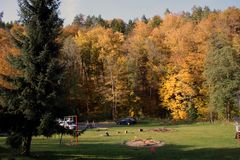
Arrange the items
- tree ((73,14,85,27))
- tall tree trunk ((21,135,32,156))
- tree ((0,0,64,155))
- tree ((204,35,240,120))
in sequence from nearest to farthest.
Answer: tree ((0,0,64,155)) < tall tree trunk ((21,135,32,156)) < tree ((204,35,240,120)) < tree ((73,14,85,27))

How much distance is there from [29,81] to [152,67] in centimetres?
5368

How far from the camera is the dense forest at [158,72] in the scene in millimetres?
63312

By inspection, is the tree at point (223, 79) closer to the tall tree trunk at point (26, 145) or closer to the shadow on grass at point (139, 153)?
the shadow on grass at point (139, 153)

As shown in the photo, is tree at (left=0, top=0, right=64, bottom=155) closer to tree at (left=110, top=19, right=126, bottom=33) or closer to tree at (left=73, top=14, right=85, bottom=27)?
tree at (left=110, top=19, right=126, bottom=33)

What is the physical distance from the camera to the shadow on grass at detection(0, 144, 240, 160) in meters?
27.0

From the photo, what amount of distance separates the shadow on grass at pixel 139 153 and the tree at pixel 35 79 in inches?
92.8

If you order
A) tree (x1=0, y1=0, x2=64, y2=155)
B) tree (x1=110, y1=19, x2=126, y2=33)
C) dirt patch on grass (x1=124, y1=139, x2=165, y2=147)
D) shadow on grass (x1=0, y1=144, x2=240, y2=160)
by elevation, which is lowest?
shadow on grass (x1=0, y1=144, x2=240, y2=160)

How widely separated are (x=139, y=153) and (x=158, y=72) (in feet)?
159

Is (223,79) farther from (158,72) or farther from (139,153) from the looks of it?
(139,153)

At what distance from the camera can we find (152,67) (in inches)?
3068

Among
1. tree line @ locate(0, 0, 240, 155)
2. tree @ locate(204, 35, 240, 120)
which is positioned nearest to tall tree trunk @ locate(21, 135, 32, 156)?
tree line @ locate(0, 0, 240, 155)

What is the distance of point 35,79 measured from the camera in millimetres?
25844

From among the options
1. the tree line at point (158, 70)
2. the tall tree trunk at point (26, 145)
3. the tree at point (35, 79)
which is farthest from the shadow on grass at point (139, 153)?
the tree line at point (158, 70)

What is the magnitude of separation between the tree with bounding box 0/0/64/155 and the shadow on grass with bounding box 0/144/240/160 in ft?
7.73
